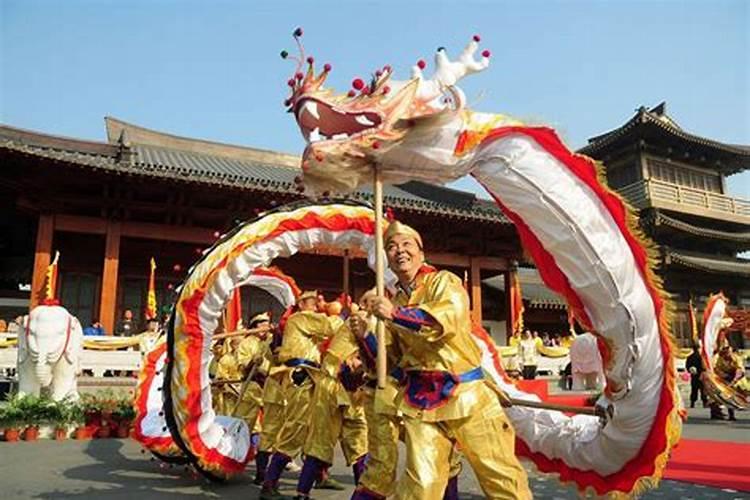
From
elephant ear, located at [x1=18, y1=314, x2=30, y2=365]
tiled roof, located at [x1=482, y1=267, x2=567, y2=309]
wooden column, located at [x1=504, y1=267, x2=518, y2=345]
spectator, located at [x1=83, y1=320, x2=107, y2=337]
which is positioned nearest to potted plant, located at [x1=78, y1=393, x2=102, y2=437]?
elephant ear, located at [x1=18, y1=314, x2=30, y2=365]

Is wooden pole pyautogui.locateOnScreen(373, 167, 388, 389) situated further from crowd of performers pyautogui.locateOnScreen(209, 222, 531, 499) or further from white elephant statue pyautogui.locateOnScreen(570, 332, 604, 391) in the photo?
white elephant statue pyautogui.locateOnScreen(570, 332, 604, 391)

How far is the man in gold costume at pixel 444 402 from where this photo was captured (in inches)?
113

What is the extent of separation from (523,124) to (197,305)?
3.37 m

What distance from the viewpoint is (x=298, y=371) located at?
5469mm

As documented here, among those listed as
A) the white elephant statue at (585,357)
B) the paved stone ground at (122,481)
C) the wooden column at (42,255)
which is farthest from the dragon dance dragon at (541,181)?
the wooden column at (42,255)

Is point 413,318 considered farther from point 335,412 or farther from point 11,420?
point 11,420

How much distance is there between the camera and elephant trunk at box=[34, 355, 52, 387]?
898 cm


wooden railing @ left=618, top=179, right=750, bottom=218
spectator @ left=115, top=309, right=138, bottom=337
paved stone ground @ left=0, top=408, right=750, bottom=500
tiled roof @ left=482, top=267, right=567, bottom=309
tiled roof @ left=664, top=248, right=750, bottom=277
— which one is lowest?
paved stone ground @ left=0, top=408, right=750, bottom=500

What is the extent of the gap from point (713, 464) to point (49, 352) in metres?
8.86

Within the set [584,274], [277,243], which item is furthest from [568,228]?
[277,243]

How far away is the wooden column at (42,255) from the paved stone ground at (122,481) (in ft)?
17.1

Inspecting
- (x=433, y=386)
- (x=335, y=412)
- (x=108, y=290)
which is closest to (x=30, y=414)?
(x=108, y=290)

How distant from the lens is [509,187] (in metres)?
3.46

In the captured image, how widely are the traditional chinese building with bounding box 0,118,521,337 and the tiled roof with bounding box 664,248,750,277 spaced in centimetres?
951
